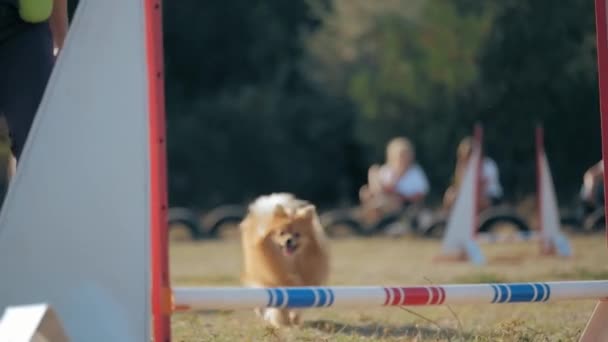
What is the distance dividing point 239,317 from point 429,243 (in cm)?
779

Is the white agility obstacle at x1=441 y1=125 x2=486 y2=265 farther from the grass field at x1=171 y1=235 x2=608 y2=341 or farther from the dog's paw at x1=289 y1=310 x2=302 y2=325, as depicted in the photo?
the dog's paw at x1=289 y1=310 x2=302 y2=325

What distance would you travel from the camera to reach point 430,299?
339cm

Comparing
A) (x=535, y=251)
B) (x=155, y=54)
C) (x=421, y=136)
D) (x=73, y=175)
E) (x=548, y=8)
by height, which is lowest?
(x=73, y=175)

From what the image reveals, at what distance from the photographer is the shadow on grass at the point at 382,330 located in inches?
167

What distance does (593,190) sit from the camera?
42.9 ft

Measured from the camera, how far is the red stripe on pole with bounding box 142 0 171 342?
A: 3.12 metres

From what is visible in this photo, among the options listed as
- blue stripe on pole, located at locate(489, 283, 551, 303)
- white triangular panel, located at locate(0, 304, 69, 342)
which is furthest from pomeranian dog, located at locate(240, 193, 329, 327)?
white triangular panel, located at locate(0, 304, 69, 342)

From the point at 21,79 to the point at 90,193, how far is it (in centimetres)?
72

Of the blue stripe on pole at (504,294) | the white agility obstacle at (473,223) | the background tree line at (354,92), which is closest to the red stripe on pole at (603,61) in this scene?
the blue stripe on pole at (504,294)

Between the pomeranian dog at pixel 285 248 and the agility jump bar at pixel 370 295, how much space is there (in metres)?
2.82

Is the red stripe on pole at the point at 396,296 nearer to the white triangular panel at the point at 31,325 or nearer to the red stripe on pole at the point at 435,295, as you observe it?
the red stripe on pole at the point at 435,295

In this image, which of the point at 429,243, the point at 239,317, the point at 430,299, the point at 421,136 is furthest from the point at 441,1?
the point at 430,299

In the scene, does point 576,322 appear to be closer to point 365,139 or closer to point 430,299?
point 430,299

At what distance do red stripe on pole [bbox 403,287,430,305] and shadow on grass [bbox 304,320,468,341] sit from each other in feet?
2.38
